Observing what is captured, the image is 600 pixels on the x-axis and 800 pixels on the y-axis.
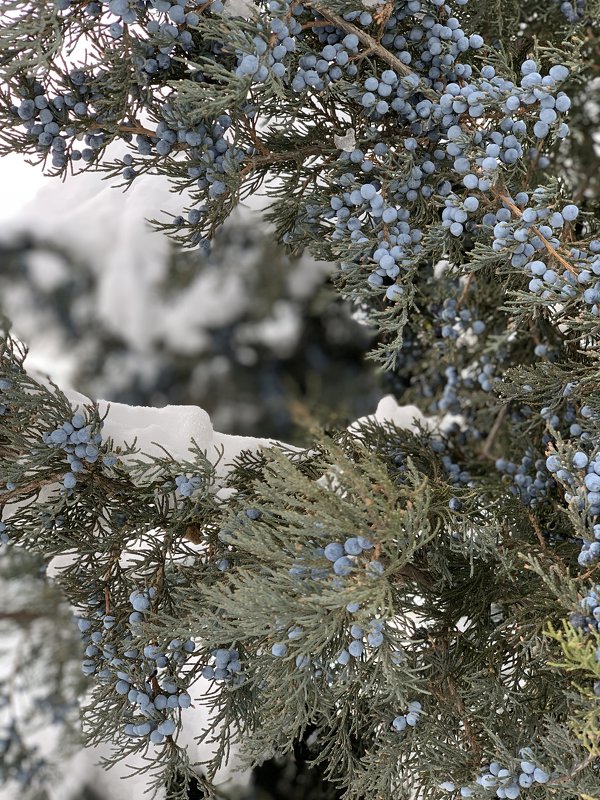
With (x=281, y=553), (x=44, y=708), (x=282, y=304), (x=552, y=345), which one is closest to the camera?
(x=281, y=553)

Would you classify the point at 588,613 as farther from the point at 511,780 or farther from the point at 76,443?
the point at 76,443

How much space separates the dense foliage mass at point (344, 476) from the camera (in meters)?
0.39

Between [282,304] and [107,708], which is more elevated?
[282,304]

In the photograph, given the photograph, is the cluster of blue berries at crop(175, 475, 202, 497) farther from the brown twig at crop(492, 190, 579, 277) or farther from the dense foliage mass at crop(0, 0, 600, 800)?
the brown twig at crop(492, 190, 579, 277)

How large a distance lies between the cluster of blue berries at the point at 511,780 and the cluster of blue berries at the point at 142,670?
18cm

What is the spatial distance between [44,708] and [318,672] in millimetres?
499

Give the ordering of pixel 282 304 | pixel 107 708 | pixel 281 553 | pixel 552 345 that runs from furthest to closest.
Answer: pixel 282 304
pixel 552 345
pixel 107 708
pixel 281 553

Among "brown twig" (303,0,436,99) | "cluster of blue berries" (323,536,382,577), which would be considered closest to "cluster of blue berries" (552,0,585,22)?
"brown twig" (303,0,436,99)

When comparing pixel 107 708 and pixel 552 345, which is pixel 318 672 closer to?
pixel 107 708

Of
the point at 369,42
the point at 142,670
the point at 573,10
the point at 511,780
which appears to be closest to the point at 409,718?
the point at 511,780

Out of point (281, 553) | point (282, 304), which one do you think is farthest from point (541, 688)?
point (282, 304)

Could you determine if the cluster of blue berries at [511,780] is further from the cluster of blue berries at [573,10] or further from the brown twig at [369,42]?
the cluster of blue berries at [573,10]

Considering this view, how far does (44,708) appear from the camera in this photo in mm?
815

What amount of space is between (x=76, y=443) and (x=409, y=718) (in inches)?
10.6
